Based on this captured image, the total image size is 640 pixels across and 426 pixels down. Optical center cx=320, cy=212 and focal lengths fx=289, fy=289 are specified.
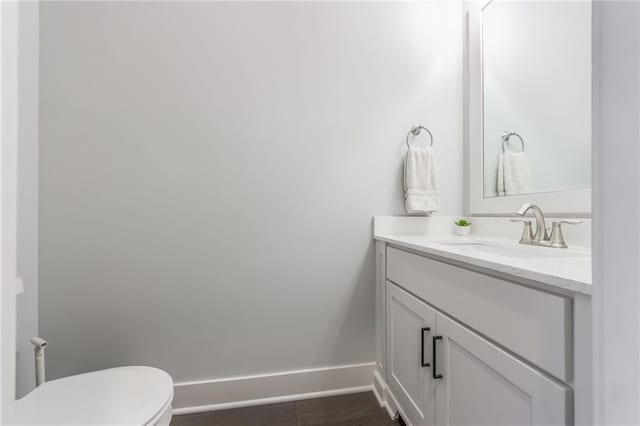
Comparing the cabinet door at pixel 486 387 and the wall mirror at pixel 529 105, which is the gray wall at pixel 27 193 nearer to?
the cabinet door at pixel 486 387

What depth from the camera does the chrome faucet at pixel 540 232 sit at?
102cm

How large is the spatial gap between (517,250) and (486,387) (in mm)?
535

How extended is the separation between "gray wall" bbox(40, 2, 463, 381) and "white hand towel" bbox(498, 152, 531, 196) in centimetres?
25

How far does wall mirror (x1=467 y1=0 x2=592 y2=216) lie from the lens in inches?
40.4

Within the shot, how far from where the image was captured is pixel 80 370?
125 cm

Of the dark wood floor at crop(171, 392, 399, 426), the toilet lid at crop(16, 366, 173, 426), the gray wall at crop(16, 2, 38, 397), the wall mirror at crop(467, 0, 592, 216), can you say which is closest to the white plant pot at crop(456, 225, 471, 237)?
the wall mirror at crop(467, 0, 592, 216)

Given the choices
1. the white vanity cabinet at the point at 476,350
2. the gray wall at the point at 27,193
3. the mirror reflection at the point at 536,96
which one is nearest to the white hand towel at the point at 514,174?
the mirror reflection at the point at 536,96

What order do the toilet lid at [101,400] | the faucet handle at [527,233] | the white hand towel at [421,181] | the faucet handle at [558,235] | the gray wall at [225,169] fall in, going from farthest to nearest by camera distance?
the white hand towel at [421,181] → the gray wall at [225,169] → the faucet handle at [527,233] → the faucet handle at [558,235] → the toilet lid at [101,400]

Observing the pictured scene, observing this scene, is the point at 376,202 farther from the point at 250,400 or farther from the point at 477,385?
the point at 250,400

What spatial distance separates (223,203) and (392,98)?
101 centimetres

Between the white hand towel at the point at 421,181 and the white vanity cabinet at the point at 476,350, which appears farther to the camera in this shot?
the white hand towel at the point at 421,181

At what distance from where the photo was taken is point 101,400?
0.85 meters

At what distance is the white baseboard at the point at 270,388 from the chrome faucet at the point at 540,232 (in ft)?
3.08

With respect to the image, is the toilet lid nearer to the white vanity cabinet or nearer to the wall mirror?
the white vanity cabinet
